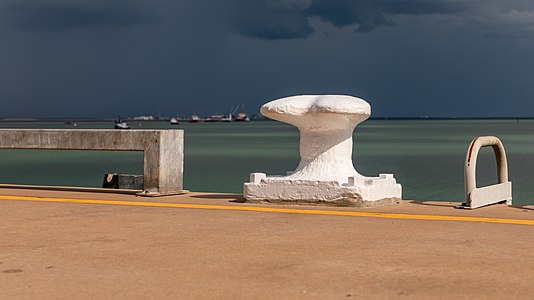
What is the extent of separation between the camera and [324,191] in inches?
400

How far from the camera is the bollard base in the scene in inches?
394

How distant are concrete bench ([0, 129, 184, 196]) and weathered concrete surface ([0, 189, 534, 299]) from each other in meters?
2.37

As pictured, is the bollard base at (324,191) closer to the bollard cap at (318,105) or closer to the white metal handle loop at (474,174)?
the bollard cap at (318,105)

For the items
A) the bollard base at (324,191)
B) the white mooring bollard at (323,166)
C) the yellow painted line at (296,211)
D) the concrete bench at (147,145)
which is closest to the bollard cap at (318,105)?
the white mooring bollard at (323,166)

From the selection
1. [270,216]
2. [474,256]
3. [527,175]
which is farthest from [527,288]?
[527,175]

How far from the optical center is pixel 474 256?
6.43 meters

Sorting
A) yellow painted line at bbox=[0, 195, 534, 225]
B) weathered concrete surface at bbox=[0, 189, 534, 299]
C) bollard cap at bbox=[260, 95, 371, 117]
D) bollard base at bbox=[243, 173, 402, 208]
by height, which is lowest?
weathered concrete surface at bbox=[0, 189, 534, 299]

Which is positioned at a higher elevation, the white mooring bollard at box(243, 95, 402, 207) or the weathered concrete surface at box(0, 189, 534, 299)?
the white mooring bollard at box(243, 95, 402, 207)

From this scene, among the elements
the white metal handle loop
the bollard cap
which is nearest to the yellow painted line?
the white metal handle loop

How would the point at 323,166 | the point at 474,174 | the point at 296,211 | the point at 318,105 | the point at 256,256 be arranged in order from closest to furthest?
the point at 256,256, the point at 296,211, the point at 474,174, the point at 318,105, the point at 323,166

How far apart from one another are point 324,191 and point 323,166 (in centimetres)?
50

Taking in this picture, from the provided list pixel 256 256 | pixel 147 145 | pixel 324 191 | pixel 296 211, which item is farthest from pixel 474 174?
pixel 147 145

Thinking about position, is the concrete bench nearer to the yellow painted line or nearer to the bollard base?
the yellow painted line

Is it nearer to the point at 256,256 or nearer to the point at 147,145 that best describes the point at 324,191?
the point at 147,145
